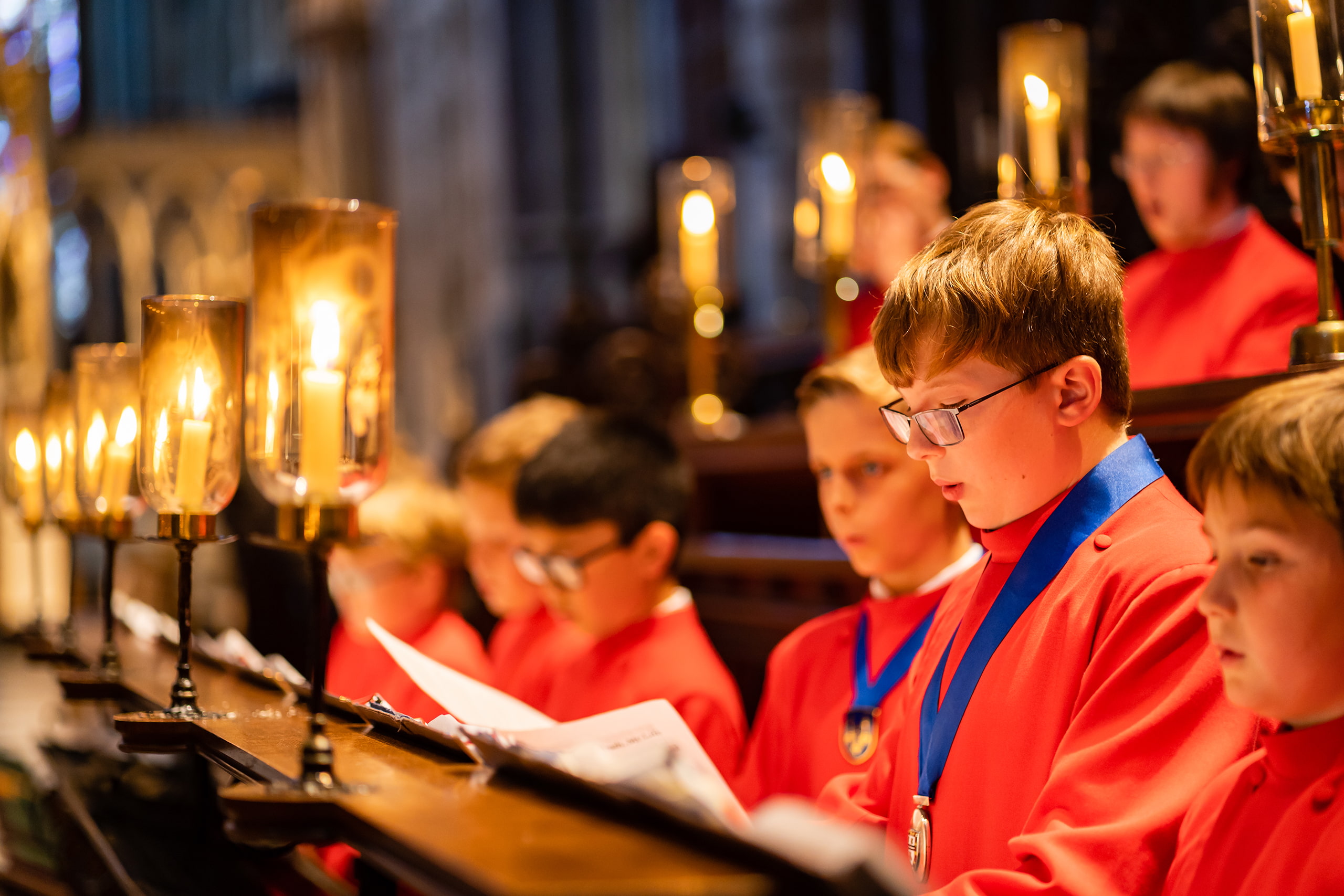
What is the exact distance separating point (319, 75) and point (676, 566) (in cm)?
1109

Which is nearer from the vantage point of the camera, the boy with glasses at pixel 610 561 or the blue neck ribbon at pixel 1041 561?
the blue neck ribbon at pixel 1041 561

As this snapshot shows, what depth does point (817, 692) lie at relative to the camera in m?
2.24

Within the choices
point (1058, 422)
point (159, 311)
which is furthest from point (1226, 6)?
point (159, 311)

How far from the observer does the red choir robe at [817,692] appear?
209 cm

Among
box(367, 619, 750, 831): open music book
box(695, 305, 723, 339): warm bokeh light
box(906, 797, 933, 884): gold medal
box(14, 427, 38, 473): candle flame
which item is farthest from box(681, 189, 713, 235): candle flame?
→ box(906, 797, 933, 884): gold medal

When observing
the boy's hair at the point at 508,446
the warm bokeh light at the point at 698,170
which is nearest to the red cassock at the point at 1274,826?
the boy's hair at the point at 508,446

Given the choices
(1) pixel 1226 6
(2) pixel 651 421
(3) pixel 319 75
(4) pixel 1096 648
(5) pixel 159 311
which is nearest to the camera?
(4) pixel 1096 648

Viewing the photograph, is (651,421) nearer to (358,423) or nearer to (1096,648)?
(358,423)

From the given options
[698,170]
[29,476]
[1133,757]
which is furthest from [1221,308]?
[29,476]

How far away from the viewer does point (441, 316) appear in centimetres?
1117

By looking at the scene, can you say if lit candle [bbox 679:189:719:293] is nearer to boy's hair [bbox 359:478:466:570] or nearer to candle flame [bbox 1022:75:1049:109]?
boy's hair [bbox 359:478:466:570]

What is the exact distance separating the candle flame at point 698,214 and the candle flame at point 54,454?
2.42 metres

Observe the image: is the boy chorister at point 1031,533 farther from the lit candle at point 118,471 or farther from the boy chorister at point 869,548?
the lit candle at point 118,471

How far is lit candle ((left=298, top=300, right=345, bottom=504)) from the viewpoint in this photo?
1400mm
